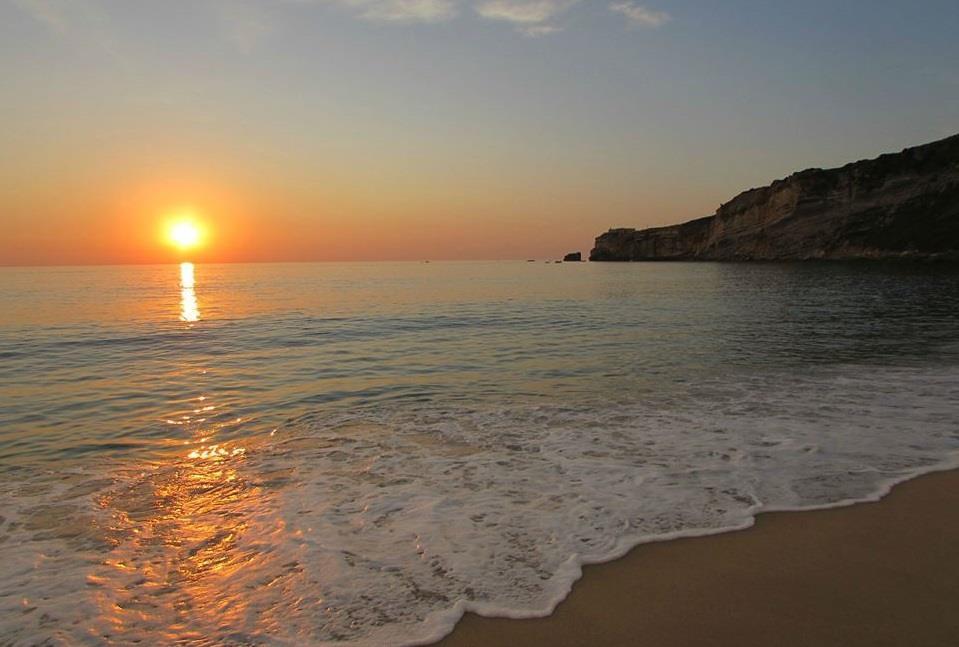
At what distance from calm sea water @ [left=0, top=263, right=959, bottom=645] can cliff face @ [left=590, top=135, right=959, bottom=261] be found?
268 feet

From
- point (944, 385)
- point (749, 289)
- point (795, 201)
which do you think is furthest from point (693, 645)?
point (795, 201)

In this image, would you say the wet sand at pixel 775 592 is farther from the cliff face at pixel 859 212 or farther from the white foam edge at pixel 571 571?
the cliff face at pixel 859 212

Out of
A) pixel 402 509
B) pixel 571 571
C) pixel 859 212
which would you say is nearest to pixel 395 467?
pixel 402 509

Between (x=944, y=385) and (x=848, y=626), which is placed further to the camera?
(x=944, y=385)

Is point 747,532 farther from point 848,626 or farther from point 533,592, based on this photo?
point 533,592

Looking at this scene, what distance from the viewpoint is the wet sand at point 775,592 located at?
3615 millimetres

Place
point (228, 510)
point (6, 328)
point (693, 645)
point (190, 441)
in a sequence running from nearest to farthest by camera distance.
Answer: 1. point (693, 645)
2. point (228, 510)
3. point (190, 441)
4. point (6, 328)

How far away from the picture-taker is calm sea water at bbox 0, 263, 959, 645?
14.1 feet

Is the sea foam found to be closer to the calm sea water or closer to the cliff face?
the calm sea water

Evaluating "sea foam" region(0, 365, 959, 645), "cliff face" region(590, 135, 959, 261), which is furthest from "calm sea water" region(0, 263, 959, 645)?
"cliff face" region(590, 135, 959, 261)

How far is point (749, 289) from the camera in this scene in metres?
46.2

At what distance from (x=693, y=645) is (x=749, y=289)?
155 feet

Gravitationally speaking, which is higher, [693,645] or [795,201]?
[795,201]

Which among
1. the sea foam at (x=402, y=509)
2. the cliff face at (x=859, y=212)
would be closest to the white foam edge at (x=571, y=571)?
the sea foam at (x=402, y=509)
